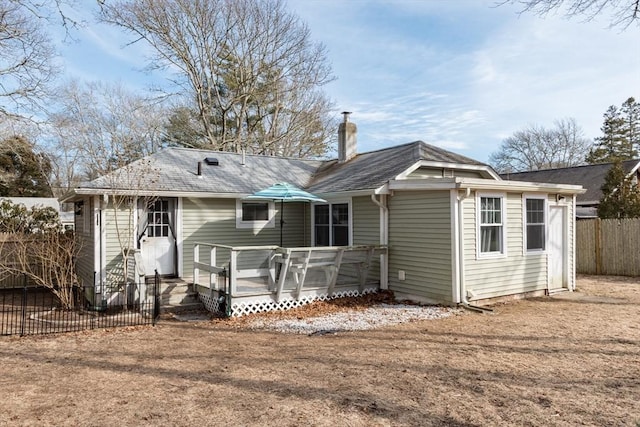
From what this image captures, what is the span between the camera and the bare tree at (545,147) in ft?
134

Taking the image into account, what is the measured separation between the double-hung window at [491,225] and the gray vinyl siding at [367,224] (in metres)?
2.33

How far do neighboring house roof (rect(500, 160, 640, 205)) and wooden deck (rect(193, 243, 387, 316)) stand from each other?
1658 centimetres

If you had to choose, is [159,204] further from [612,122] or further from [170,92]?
[612,122]

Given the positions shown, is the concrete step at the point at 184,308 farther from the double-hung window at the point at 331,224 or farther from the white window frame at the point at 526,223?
the white window frame at the point at 526,223

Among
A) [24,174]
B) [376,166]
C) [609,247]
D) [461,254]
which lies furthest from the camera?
[24,174]

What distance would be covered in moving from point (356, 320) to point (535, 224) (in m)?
5.40

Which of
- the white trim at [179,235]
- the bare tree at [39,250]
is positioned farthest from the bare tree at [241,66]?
the white trim at [179,235]

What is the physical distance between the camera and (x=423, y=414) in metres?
4.06

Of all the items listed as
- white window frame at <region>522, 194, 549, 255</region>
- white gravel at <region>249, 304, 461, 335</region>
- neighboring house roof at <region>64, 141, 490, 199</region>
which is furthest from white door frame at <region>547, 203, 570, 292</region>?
white gravel at <region>249, 304, 461, 335</region>

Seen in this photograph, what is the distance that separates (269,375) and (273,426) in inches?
54.7

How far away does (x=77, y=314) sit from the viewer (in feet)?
30.8

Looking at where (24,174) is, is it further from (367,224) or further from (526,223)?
(526,223)

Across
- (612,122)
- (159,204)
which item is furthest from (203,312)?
(612,122)

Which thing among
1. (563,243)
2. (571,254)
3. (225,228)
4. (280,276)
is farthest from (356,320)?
(571,254)
